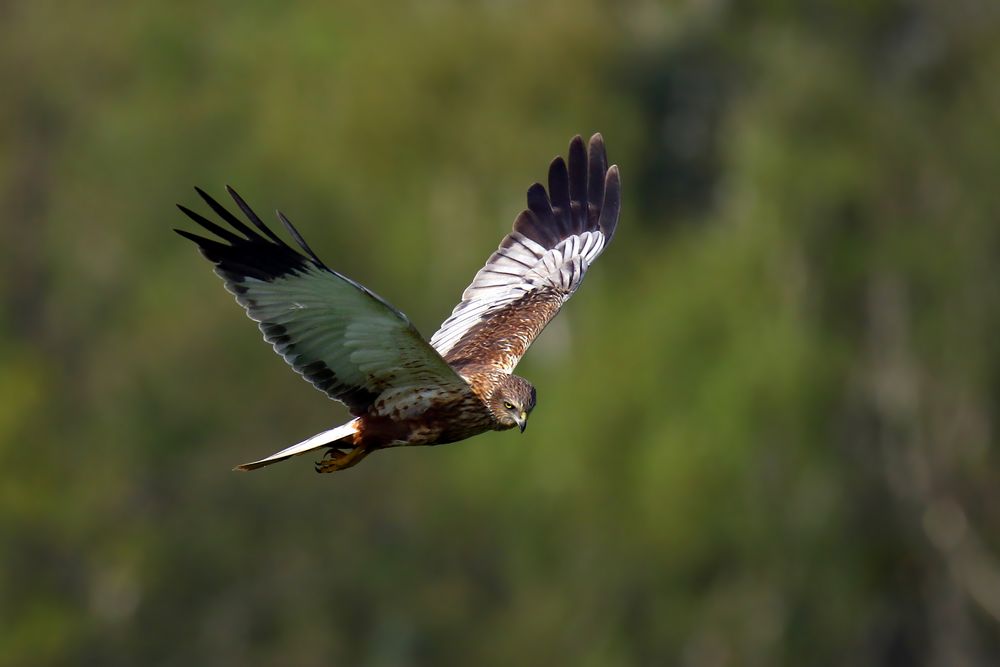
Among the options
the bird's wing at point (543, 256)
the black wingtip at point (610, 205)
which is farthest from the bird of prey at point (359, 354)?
the black wingtip at point (610, 205)

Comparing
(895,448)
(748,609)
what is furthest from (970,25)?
(748,609)

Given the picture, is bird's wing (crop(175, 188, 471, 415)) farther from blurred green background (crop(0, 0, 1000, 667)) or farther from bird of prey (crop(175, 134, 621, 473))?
blurred green background (crop(0, 0, 1000, 667))

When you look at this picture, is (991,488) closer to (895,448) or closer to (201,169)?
(895,448)

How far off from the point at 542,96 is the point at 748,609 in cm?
902

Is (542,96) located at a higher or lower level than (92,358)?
higher

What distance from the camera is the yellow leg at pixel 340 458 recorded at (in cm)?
1212

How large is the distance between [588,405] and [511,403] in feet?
65.0

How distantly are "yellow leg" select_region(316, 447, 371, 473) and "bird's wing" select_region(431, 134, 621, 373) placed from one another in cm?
130

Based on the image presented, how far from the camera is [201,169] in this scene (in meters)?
35.9

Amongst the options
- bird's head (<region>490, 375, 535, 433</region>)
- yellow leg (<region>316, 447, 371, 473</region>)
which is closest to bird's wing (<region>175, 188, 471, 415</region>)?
bird's head (<region>490, 375, 535, 433</region>)

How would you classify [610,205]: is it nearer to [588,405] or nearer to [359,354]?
[359,354]

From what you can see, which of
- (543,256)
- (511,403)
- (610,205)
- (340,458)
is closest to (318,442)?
(340,458)

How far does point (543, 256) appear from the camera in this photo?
14.6m

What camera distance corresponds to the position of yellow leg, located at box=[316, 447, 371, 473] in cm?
1212
